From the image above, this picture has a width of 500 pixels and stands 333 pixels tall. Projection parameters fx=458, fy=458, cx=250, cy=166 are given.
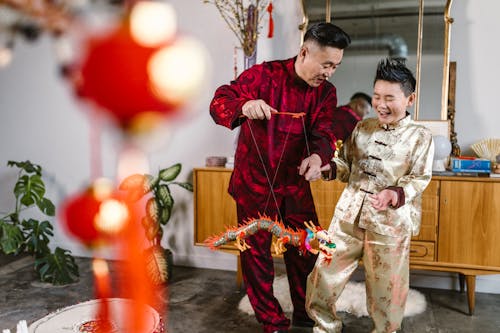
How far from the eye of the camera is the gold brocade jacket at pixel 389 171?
1.59 metres

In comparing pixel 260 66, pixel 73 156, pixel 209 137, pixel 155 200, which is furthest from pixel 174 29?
pixel 73 156

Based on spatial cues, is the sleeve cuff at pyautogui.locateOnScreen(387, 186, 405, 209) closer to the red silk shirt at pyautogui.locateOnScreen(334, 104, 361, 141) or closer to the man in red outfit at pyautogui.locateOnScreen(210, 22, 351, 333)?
the man in red outfit at pyautogui.locateOnScreen(210, 22, 351, 333)

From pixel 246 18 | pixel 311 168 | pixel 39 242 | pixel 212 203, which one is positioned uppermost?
pixel 246 18

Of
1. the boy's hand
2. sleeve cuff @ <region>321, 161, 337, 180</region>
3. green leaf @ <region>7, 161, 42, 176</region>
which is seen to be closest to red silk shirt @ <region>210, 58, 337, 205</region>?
sleeve cuff @ <region>321, 161, 337, 180</region>

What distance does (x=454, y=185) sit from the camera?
82.8 inches

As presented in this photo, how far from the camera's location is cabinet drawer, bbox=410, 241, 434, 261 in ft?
7.08

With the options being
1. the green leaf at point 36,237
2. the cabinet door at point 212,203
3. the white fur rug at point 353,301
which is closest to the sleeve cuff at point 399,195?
the white fur rug at point 353,301

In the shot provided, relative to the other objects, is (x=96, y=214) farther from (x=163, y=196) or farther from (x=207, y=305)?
(x=163, y=196)

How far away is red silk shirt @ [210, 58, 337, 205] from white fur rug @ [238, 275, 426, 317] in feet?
2.38

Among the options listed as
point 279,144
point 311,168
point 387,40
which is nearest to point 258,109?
point 311,168

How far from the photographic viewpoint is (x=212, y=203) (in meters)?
2.42

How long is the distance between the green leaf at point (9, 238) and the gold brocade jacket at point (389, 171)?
5.85ft

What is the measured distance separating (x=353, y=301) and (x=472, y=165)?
→ 849 mm

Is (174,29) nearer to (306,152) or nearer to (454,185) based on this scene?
(306,152)
